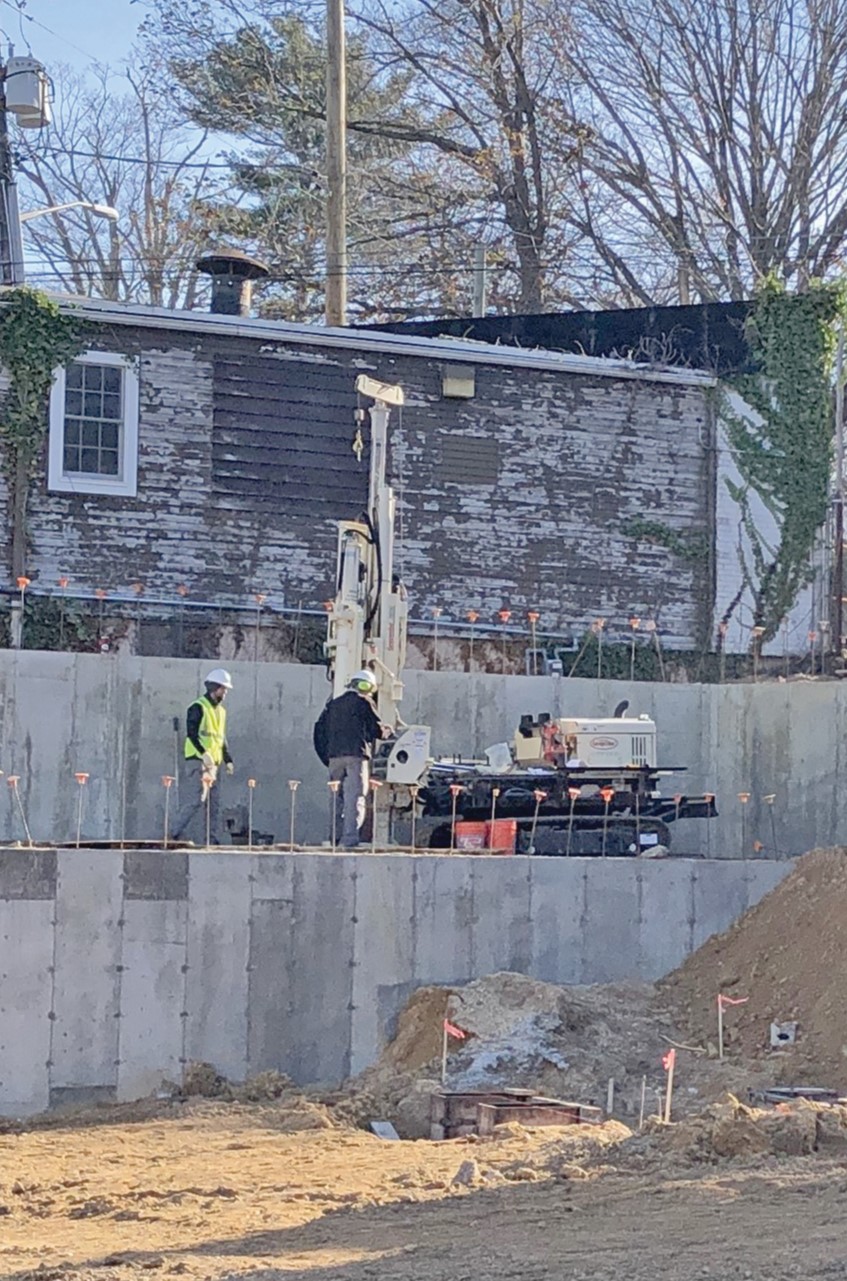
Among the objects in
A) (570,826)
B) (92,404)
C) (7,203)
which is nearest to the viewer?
(570,826)

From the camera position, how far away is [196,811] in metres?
18.7

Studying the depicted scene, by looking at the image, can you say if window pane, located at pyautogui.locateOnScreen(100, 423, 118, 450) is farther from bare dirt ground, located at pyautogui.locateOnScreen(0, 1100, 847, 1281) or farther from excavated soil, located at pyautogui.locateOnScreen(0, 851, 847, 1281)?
bare dirt ground, located at pyautogui.locateOnScreen(0, 1100, 847, 1281)

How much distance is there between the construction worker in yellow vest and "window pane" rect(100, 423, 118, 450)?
4.43 m

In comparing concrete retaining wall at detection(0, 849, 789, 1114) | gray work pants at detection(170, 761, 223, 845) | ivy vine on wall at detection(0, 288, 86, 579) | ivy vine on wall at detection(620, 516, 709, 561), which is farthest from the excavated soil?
ivy vine on wall at detection(0, 288, 86, 579)

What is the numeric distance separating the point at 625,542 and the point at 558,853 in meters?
6.73

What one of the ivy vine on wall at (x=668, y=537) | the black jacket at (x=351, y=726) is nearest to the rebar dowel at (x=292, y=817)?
the black jacket at (x=351, y=726)

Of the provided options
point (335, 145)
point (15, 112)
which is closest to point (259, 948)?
point (335, 145)

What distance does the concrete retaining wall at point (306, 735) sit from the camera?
62.5 ft

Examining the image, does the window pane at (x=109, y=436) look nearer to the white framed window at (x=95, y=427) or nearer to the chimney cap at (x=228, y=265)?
the white framed window at (x=95, y=427)

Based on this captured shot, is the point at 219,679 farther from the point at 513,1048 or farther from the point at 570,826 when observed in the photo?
the point at 513,1048

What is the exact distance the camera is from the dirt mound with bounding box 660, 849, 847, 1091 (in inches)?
575

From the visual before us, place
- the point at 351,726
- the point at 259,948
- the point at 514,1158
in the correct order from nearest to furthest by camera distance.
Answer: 1. the point at 514,1158
2. the point at 259,948
3. the point at 351,726

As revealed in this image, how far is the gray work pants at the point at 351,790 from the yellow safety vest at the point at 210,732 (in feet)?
3.88

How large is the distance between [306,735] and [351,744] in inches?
110
